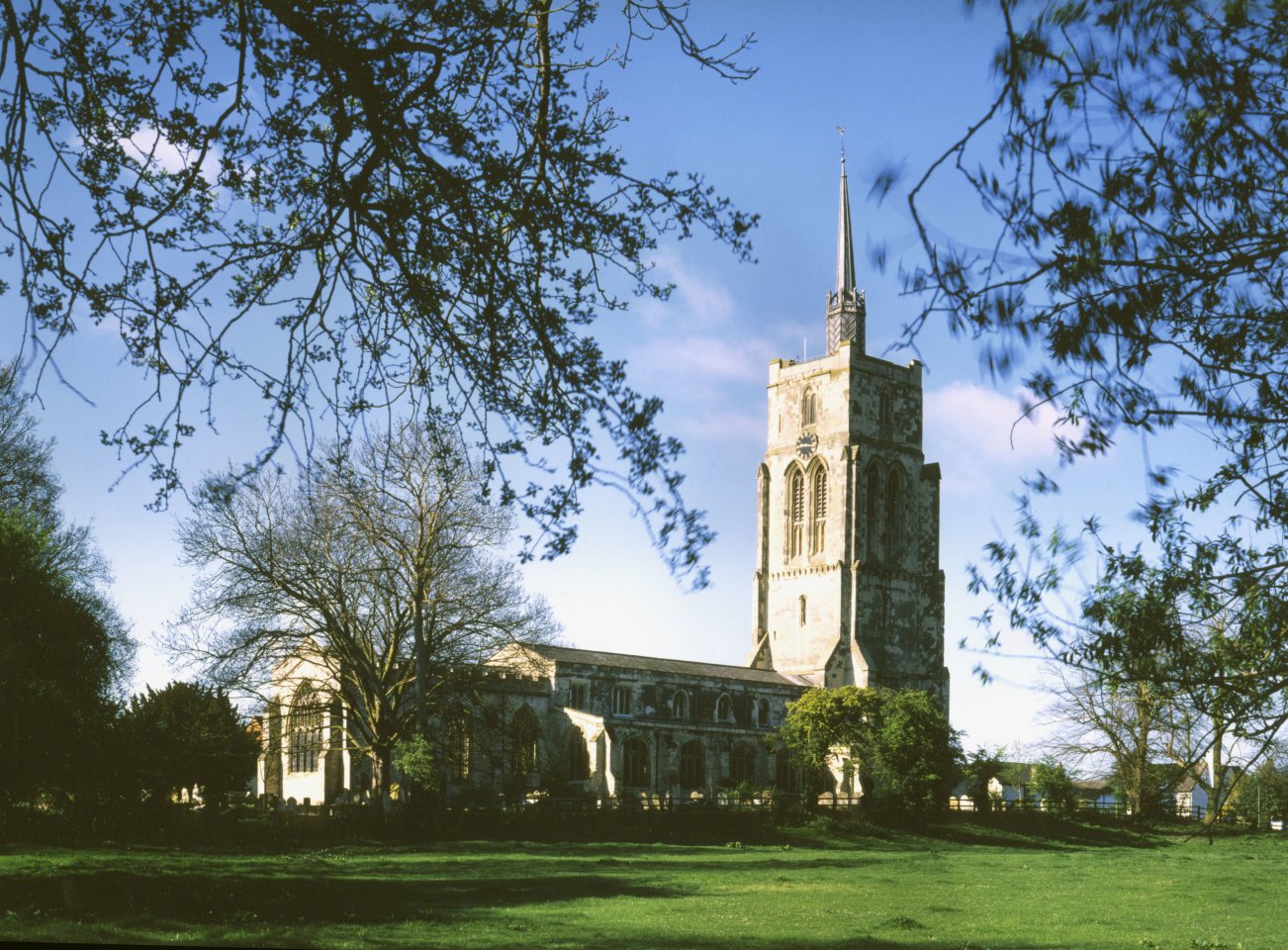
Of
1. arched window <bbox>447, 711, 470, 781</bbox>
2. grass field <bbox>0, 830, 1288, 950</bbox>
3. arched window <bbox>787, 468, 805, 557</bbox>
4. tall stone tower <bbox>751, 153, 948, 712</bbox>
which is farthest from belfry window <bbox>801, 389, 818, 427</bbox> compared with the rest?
grass field <bbox>0, 830, 1288, 950</bbox>

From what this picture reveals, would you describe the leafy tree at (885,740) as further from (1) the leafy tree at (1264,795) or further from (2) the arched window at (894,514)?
(2) the arched window at (894,514)

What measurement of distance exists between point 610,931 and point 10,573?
61.7 feet

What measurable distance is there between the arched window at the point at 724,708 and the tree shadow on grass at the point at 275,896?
45.4 m

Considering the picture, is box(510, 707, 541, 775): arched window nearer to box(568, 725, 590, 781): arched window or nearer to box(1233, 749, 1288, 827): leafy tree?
box(568, 725, 590, 781): arched window

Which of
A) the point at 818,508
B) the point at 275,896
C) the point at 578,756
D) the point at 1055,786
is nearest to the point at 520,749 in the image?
the point at 578,756

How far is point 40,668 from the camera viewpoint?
30.6 m

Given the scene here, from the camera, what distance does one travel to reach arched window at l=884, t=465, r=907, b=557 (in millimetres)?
82000

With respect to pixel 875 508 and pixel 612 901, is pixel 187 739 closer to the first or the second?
pixel 612 901

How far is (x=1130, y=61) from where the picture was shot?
9070 millimetres

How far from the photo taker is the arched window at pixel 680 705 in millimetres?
67750

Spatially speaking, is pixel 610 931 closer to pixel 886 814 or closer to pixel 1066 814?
pixel 886 814

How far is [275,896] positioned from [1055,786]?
1880 inches

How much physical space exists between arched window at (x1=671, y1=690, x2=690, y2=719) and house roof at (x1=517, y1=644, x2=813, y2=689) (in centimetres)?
101

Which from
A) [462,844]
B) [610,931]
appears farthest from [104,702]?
[610,931]
